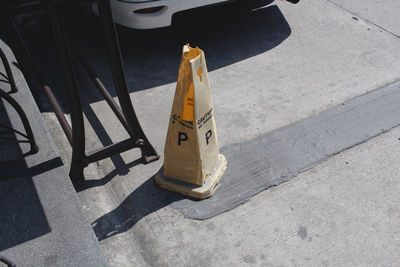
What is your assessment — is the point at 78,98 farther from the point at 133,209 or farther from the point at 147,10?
the point at 147,10

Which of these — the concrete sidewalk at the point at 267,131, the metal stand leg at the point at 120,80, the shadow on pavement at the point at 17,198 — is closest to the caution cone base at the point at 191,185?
the concrete sidewalk at the point at 267,131

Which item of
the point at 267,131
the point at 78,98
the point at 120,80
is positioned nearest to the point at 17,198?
the point at 78,98

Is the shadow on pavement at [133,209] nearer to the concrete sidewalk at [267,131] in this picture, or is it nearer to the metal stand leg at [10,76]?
the concrete sidewalk at [267,131]

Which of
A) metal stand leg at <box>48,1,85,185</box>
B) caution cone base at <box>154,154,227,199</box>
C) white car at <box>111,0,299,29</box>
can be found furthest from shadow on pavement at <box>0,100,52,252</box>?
white car at <box>111,0,299,29</box>

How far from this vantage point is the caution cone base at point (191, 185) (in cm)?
289

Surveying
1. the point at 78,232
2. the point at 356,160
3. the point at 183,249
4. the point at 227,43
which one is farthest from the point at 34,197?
the point at 227,43

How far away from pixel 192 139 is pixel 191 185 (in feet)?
1.26

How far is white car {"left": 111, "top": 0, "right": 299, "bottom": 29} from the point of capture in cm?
372

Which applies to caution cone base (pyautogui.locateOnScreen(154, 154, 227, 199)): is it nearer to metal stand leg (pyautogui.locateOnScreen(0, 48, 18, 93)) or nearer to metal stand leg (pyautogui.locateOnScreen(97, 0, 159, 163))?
metal stand leg (pyautogui.locateOnScreen(97, 0, 159, 163))

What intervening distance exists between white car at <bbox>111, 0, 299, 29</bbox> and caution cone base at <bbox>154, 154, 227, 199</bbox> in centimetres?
162

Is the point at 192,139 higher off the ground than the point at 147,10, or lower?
lower

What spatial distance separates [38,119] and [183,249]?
1.60 metres

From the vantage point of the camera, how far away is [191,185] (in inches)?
115

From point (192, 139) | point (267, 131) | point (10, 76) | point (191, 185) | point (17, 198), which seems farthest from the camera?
point (267, 131)
